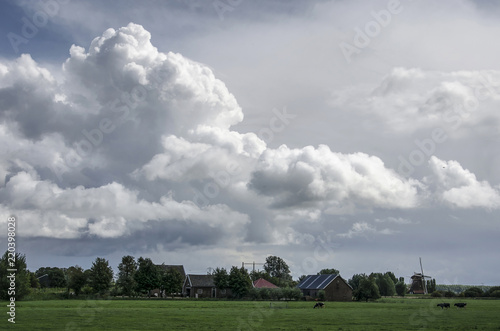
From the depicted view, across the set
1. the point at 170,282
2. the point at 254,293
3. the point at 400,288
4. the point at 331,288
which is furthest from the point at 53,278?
the point at 400,288

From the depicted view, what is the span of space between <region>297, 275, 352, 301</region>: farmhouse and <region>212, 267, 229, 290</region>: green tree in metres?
23.0

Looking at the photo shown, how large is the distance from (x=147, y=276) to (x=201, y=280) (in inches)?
906

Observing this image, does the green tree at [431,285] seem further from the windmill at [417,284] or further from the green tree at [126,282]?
the green tree at [126,282]

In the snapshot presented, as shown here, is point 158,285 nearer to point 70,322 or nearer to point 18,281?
point 18,281

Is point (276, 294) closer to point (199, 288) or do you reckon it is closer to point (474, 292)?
point (199, 288)

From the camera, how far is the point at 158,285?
116625 millimetres

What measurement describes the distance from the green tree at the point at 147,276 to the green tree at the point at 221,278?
46.9ft

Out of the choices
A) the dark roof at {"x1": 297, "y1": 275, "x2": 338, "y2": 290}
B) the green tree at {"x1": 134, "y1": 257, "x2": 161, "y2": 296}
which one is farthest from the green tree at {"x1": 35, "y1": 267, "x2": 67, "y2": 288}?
the dark roof at {"x1": 297, "y1": 275, "x2": 338, "y2": 290}

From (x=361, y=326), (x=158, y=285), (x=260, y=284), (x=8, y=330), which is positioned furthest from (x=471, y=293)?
(x=8, y=330)

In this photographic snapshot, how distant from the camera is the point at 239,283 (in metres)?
114

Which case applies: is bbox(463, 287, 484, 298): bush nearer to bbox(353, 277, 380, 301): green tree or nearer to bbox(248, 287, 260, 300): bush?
bbox(353, 277, 380, 301): green tree

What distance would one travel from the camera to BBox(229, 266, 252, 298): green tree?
4461 inches

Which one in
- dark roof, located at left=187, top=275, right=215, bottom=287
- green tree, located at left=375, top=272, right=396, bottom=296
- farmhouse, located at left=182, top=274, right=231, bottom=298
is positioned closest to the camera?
farmhouse, located at left=182, top=274, right=231, bottom=298

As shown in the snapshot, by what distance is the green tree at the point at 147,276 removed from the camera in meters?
115
